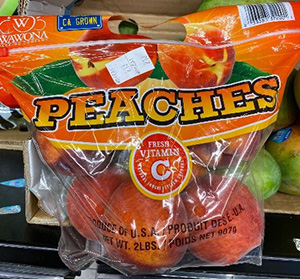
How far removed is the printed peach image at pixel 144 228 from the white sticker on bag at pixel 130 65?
0.52 ft

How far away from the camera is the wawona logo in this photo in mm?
593

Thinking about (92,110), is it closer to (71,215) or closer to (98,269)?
(71,215)

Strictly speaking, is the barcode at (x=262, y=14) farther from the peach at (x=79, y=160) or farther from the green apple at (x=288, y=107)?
the peach at (x=79, y=160)

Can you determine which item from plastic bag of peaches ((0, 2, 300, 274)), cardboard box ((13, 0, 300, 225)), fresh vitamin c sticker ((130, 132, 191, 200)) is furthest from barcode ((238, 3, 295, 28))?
fresh vitamin c sticker ((130, 132, 191, 200))

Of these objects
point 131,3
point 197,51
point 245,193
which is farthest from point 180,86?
point 131,3

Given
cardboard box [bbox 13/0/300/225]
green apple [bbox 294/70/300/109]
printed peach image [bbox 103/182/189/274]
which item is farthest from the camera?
green apple [bbox 294/70/300/109]

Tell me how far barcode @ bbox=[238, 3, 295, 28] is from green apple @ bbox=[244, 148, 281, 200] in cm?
20

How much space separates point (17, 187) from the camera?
806mm

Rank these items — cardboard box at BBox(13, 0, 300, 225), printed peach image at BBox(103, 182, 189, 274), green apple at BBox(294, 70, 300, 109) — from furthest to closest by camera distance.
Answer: green apple at BBox(294, 70, 300, 109), cardboard box at BBox(13, 0, 300, 225), printed peach image at BBox(103, 182, 189, 274)

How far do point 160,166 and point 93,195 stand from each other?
0.10 metres

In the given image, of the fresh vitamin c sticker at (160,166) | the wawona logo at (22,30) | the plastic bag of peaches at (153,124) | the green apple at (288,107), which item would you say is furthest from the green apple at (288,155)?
the wawona logo at (22,30)

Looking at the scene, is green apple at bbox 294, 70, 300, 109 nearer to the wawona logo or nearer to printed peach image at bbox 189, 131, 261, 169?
printed peach image at bbox 189, 131, 261, 169

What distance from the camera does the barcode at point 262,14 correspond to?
0.61 m

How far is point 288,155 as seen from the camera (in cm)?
77
